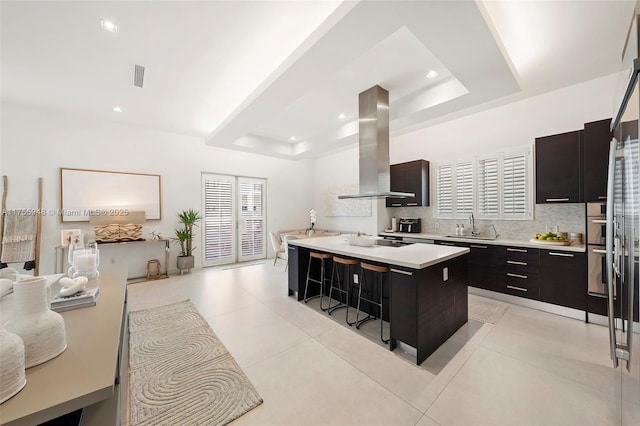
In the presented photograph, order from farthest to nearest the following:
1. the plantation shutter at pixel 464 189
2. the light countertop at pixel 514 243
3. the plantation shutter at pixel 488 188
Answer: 1. the plantation shutter at pixel 464 189
2. the plantation shutter at pixel 488 188
3. the light countertop at pixel 514 243

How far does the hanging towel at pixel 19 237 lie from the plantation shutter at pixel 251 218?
3628 mm

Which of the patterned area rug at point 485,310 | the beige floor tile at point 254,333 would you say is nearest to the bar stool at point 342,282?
the beige floor tile at point 254,333

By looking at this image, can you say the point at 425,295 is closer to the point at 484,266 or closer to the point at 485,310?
the point at 485,310

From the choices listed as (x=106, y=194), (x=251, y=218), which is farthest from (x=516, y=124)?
(x=106, y=194)

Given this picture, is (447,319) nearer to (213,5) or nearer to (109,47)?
(213,5)

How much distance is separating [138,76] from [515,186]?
5.76 metres

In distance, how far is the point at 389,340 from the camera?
2.42 metres

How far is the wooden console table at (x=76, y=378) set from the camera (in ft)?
2.34

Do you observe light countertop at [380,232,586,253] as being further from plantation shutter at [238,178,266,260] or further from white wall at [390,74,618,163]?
plantation shutter at [238,178,266,260]

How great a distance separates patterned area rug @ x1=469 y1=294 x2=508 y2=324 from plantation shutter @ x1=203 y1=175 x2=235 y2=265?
5333 millimetres

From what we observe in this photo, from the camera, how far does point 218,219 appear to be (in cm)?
612

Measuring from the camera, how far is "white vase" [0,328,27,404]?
2.34 feet

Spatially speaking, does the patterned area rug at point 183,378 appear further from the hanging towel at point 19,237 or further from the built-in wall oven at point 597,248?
the built-in wall oven at point 597,248

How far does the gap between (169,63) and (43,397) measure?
3.39 metres
